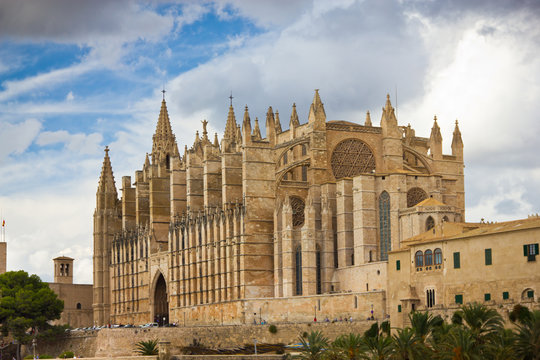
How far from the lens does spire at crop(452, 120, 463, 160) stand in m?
83.9

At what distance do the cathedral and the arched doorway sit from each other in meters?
0.10

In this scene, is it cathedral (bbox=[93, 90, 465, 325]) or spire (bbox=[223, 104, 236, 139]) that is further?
spire (bbox=[223, 104, 236, 139])

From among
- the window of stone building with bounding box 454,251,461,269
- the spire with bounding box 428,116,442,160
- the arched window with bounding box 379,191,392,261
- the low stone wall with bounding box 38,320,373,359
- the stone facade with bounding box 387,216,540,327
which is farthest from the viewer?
the spire with bounding box 428,116,442,160

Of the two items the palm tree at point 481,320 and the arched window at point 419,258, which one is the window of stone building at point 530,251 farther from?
the palm tree at point 481,320

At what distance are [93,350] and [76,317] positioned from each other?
2280cm

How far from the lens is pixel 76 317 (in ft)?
355

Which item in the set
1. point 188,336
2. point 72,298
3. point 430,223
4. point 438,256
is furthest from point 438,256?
point 72,298

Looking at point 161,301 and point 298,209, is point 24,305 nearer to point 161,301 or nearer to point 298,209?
point 161,301

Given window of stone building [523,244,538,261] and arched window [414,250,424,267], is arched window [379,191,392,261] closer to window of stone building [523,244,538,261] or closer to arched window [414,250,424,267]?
arched window [414,250,424,267]

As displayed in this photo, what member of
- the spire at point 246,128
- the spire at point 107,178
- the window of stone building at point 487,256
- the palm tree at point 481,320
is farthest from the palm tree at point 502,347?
the spire at point 107,178

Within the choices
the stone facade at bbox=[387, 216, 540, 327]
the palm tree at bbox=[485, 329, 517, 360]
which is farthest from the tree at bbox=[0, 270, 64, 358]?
the palm tree at bbox=[485, 329, 517, 360]

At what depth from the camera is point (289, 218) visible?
76562mm

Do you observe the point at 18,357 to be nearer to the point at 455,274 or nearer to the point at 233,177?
the point at 233,177

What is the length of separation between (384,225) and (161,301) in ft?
95.7
